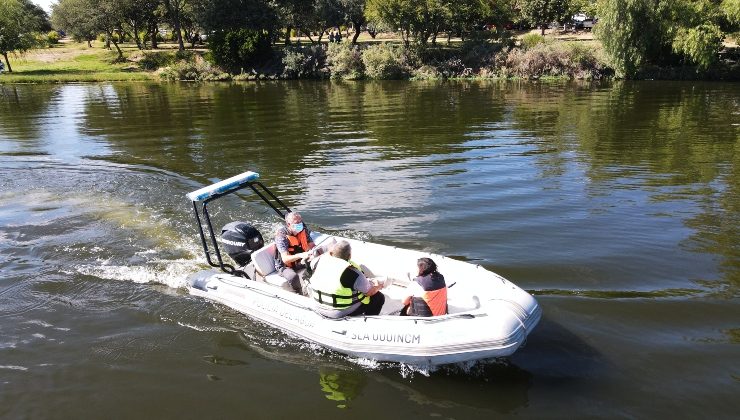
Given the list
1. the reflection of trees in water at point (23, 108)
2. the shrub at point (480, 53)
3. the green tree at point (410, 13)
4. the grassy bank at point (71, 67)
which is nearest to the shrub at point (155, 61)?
the grassy bank at point (71, 67)

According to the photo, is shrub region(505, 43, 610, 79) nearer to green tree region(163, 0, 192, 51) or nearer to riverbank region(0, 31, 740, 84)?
riverbank region(0, 31, 740, 84)

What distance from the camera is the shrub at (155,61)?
2164 inches

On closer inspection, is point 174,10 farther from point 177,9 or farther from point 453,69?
point 453,69

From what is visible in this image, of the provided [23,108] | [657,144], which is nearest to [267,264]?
[657,144]

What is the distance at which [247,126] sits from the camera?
85.3 ft

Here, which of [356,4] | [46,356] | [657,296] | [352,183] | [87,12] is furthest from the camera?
[87,12]

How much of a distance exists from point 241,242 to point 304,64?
4227 centimetres

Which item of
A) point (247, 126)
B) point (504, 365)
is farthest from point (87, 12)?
point (504, 365)

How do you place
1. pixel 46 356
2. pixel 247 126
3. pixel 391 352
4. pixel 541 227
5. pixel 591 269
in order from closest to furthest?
pixel 391 352
pixel 46 356
pixel 591 269
pixel 541 227
pixel 247 126

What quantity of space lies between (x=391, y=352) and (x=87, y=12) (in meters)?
61.5

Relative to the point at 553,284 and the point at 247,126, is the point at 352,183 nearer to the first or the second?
the point at 553,284

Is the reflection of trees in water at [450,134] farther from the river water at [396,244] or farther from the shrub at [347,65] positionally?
the shrub at [347,65]

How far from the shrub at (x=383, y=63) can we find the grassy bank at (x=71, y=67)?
20.8 meters

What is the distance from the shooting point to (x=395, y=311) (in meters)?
8.10
